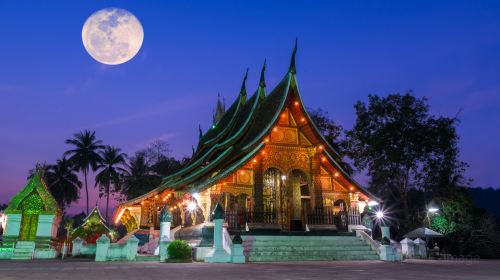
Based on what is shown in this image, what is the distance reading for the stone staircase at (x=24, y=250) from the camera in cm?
1568

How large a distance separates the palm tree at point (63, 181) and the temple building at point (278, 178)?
30998mm

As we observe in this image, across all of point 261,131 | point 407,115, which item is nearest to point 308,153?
point 261,131

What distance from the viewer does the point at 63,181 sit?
44938 mm

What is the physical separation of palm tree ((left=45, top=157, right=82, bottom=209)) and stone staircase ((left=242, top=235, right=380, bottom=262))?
37569 mm

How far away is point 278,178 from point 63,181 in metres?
35.8

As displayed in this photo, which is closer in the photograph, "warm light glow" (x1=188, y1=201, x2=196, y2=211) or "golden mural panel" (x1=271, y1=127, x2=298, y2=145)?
"warm light glow" (x1=188, y1=201, x2=196, y2=211)

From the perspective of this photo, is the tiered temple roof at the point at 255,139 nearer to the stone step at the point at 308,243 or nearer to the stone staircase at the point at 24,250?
the stone step at the point at 308,243

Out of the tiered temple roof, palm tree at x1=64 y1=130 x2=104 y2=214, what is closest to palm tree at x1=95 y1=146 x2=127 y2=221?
palm tree at x1=64 y1=130 x2=104 y2=214

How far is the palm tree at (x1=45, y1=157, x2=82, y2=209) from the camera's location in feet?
146

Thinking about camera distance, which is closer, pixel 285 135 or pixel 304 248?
pixel 304 248

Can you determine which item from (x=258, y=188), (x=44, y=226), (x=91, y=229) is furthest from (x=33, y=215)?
(x=258, y=188)

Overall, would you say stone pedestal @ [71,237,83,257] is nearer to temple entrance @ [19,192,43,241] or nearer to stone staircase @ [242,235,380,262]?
temple entrance @ [19,192,43,241]

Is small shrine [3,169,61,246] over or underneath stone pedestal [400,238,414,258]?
over

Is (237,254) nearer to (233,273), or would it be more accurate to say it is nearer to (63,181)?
(233,273)
